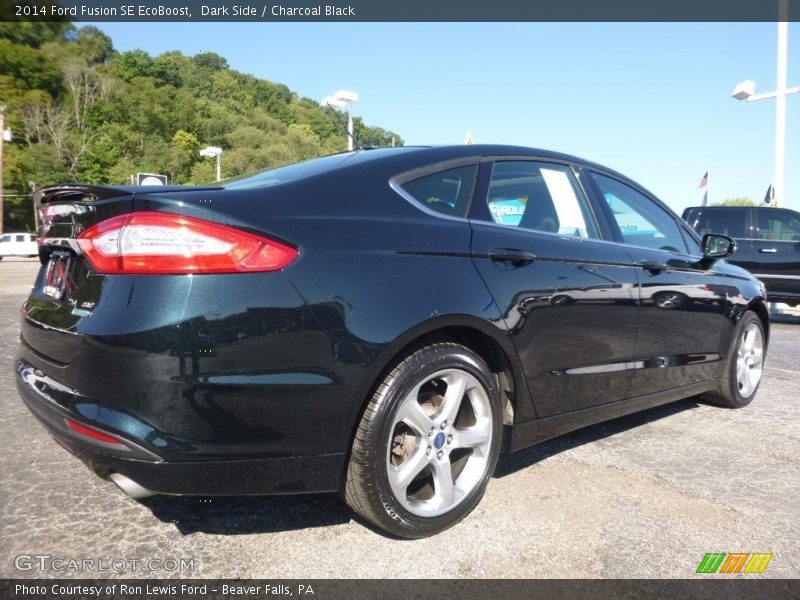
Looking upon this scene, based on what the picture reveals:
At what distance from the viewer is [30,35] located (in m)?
52.4

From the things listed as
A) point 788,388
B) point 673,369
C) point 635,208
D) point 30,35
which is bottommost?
point 788,388

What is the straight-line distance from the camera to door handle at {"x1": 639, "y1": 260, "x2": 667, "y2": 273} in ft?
10.8

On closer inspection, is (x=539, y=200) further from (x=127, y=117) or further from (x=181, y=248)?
(x=127, y=117)

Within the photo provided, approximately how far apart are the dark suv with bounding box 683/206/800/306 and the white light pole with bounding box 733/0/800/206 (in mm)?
7039

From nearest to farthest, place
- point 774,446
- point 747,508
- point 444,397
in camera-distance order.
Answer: point 444,397
point 747,508
point 774,446

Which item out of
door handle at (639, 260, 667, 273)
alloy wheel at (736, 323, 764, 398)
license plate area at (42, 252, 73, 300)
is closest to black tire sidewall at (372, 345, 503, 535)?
license plate area at (42, 252, 73, 300)

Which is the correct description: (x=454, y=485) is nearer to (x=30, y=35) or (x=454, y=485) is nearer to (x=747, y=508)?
(x=747, y=508)

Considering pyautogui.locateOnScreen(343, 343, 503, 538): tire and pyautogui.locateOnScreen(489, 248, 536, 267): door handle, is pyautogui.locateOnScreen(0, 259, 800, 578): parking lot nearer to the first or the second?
pyautogui.locateOnScreen(343, 343, 503, 538): tire

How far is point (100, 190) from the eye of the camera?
2027mm

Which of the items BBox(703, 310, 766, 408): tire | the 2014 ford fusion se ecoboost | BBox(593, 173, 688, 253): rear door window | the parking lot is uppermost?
BBox(593, 173, 688, 253): rear door window

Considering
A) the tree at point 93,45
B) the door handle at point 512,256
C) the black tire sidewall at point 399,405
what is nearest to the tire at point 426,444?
the black tire sidewall at point 399,405

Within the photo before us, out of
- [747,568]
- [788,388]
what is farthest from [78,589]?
[788,388]

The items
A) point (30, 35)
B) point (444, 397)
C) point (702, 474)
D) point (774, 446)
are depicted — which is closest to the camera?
Result: point (444, 397)

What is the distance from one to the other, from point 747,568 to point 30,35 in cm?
6414
